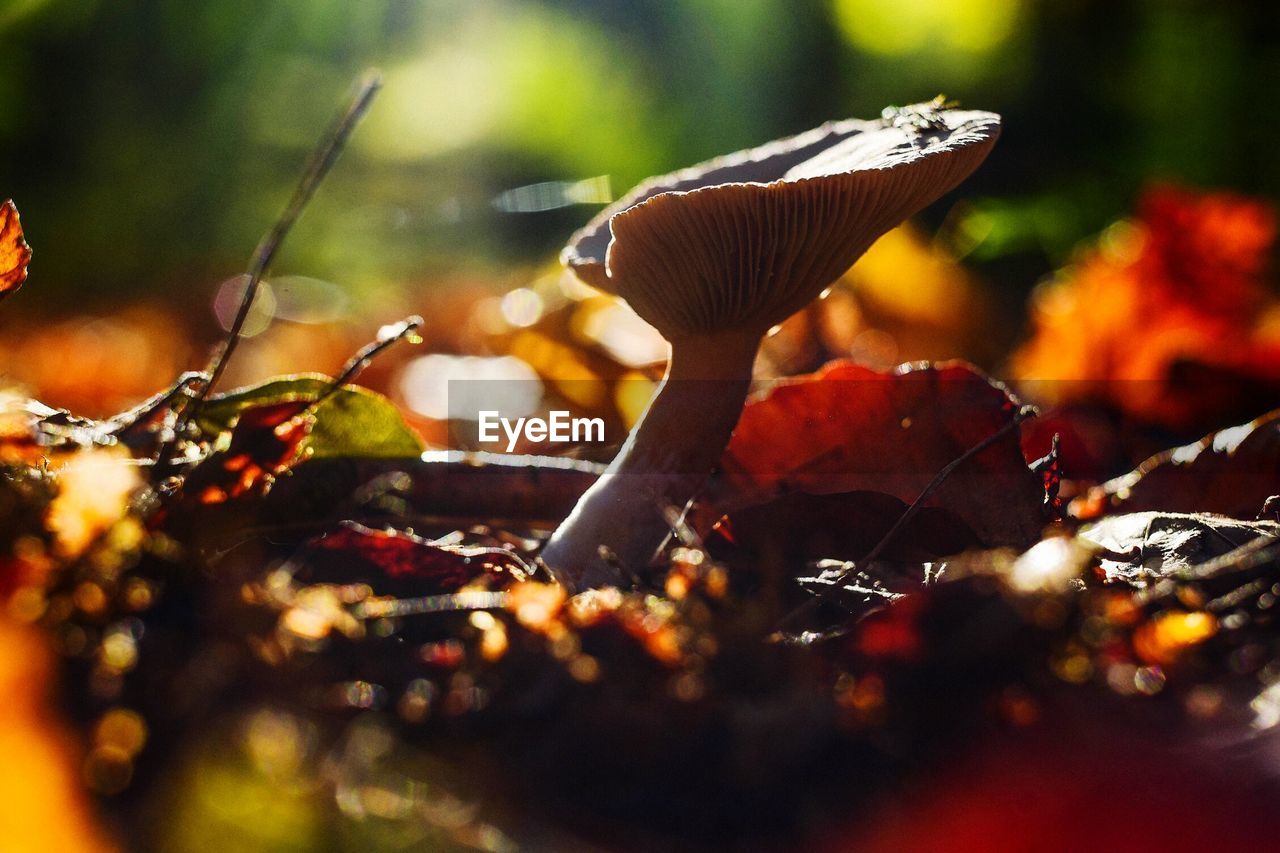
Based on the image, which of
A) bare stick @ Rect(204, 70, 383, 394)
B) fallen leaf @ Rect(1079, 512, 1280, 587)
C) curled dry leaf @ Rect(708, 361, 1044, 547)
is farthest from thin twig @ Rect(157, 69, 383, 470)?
fallen leaf @ Rect(1079, 512, 1280, 587)

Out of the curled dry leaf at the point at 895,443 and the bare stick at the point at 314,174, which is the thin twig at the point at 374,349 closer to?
the bare stick at the point at 314,174

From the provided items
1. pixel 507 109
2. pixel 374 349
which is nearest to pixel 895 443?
pixel 374 349

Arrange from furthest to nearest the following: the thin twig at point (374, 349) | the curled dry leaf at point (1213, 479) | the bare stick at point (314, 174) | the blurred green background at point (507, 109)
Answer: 1. the blurred green background at point (507, 109)
2. the curled dry leaf at point (1213, 479)
3. the thin twig at point (374, 349)
4. the bare stick at point (314, 174)

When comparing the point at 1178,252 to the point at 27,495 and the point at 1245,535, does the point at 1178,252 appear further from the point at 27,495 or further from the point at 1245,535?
the point at 27,495

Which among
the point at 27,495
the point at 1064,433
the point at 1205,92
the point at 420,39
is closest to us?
the point at 27,495

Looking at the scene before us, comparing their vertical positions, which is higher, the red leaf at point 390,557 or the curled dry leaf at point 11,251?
the curled dry leaf at point 11,251

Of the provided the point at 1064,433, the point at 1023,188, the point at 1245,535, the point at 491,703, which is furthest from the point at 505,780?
the point at 1023,188

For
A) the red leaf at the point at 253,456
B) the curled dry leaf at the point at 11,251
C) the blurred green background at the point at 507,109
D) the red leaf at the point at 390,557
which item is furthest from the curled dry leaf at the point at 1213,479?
the blurred green background at the point at 507,109
